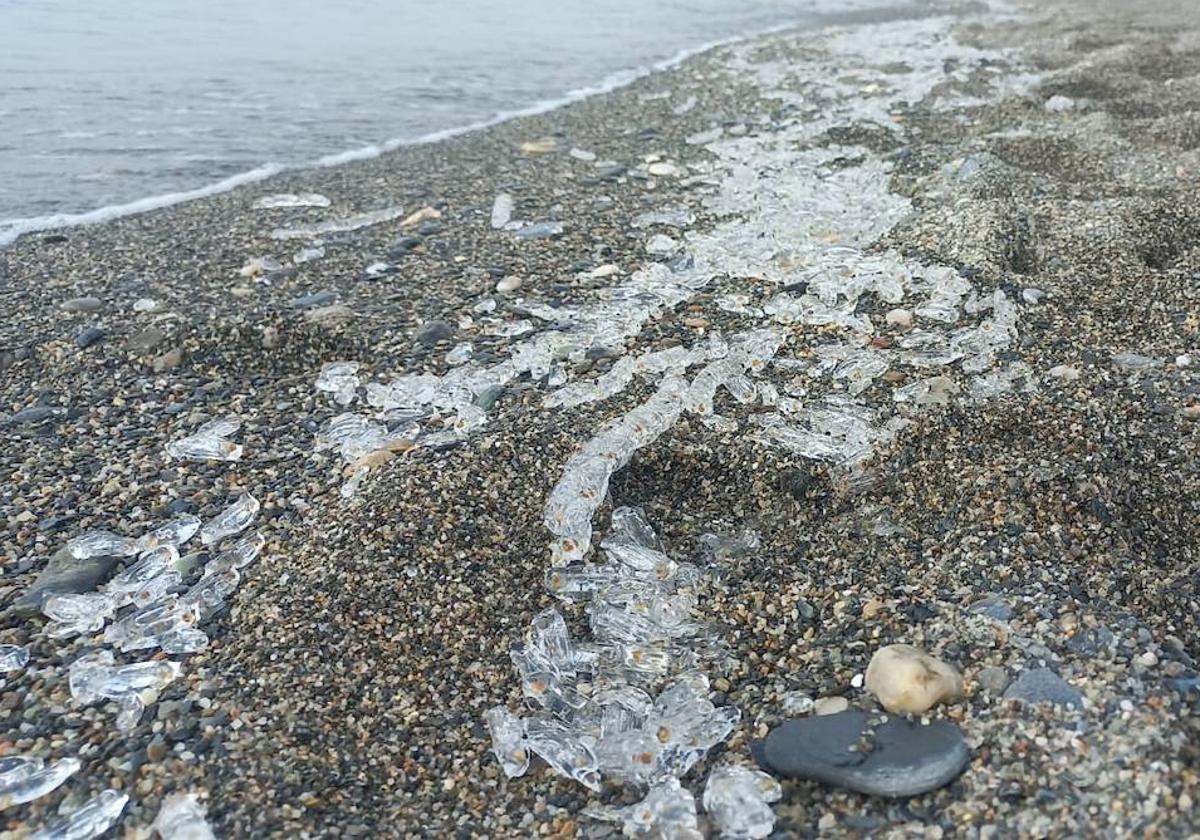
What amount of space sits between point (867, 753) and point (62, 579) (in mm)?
2380

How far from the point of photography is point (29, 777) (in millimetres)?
2084

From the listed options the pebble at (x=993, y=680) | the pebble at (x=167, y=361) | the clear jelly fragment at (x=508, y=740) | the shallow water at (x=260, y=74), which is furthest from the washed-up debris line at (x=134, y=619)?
the shallow water at (x=260, y=74)

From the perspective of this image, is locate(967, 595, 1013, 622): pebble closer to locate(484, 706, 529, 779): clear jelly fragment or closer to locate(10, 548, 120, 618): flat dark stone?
locate(484, 706, 529, 779): clear jelly fragment

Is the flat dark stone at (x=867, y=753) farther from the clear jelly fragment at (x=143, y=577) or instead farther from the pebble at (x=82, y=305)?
the pebble at (x=82, y=305)

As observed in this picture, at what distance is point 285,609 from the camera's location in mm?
2555

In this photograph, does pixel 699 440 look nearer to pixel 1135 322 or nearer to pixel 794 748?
pixel 794 748

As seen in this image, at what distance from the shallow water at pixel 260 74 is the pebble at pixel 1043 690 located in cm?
670

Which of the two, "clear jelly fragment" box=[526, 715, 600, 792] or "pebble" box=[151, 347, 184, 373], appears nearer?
"clear jelly fragment" box=[526, 715, 600, 792]

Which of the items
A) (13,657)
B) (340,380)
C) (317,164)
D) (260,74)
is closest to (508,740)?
(13,657)

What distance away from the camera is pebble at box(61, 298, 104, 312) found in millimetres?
4484

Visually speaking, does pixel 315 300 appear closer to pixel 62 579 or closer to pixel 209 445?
pixel 209 445

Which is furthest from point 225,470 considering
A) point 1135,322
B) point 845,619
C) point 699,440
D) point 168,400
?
point 1135,322

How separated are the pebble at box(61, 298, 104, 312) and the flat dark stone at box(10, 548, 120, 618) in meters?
2.09

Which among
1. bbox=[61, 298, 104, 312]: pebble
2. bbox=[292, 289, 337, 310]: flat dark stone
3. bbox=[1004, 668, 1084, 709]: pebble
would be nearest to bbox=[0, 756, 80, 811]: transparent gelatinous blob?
bbox=[1004, 668, 1084, 709]: pebble
